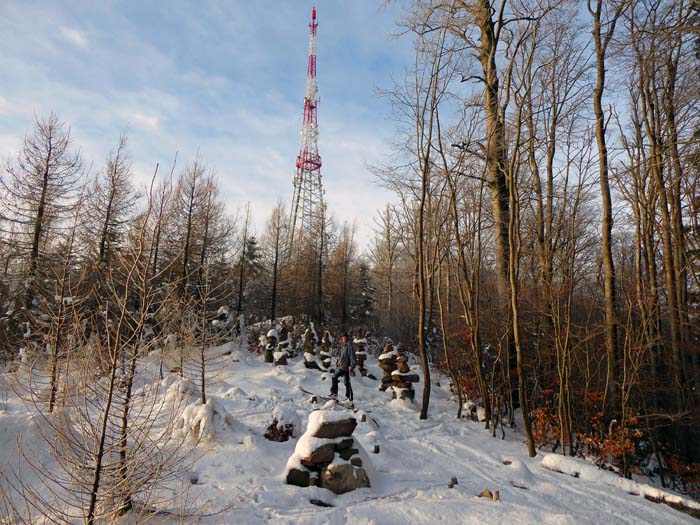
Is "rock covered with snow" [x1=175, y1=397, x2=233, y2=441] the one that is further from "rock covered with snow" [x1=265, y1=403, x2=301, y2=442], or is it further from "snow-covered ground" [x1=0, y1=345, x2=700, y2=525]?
"rock covered with snow" [x1=265, y1=403, x2=301, y2=442]

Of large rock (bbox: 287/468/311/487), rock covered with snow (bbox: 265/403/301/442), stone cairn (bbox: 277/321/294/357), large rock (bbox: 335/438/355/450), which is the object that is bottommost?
large rock (bbox: 287/468/311/487)

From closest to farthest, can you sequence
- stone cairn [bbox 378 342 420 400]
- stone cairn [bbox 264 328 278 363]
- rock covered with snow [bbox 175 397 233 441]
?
rock covered with snow [bbox 175 397 233 441], stone cairn [bbox 378 342 420 400], stone cairn [bbox 264 328 278 363]

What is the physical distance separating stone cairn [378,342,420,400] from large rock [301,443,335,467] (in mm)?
4798

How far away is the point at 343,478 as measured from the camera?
183 inches

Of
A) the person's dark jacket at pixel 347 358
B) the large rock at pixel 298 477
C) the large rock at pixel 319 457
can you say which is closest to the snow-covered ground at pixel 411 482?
the large rock at pixel 298 477

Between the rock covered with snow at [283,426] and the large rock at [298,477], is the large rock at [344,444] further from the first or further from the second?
the rock covered with snow at [283,426]

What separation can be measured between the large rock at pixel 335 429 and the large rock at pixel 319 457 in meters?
0.17

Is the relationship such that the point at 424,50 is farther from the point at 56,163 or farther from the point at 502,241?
the point at 56,163

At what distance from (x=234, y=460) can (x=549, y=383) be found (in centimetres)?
642

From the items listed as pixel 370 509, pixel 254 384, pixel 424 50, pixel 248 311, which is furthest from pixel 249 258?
pixel 370 509

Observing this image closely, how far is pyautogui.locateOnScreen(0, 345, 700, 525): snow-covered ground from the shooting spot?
401 centimetres

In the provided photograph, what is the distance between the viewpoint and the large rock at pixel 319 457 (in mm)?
4734

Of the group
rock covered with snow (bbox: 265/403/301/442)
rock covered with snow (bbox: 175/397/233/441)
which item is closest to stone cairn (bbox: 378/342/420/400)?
rock covered with snow (bbox: 265/403/301/442)

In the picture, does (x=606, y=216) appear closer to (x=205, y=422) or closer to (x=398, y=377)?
(x=398, y=377)
